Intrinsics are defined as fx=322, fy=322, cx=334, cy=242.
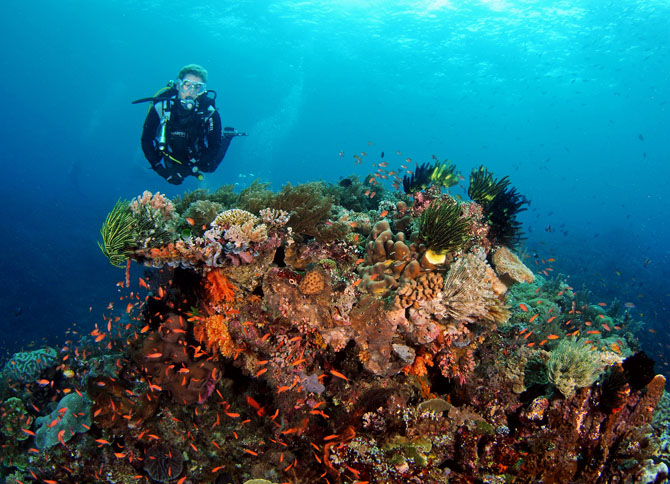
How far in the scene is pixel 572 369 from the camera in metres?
4.52

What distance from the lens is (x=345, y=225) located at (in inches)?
232

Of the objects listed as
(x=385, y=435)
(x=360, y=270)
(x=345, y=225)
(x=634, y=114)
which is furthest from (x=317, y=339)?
(x=634, y=114)

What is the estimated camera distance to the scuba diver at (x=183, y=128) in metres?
9.23

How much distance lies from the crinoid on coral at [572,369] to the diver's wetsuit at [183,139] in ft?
30.6

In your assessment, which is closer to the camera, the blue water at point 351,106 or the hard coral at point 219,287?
the hard coral at point 219,287

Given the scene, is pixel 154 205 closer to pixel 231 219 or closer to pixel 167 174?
pixel 231 219

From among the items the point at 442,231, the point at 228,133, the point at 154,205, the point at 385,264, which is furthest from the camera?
the point at 228,133

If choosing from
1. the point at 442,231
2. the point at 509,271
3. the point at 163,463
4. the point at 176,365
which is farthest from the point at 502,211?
the point at 163,463

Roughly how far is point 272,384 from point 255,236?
7.46 ft

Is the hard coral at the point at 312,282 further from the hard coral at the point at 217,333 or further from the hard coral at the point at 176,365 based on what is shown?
the hard coral at the point at 176,365

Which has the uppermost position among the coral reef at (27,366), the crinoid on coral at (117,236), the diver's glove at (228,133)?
the diver's glove at (228,133)

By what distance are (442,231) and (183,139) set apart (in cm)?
796

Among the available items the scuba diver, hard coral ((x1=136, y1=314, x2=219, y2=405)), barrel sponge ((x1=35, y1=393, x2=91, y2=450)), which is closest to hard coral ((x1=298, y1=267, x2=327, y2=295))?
hard coral ((x1=136, y1=314, x2=219, y2=405))

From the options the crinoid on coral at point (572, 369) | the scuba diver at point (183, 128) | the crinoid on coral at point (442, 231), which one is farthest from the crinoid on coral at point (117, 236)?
the crinoid on coral at point (572, 369)
